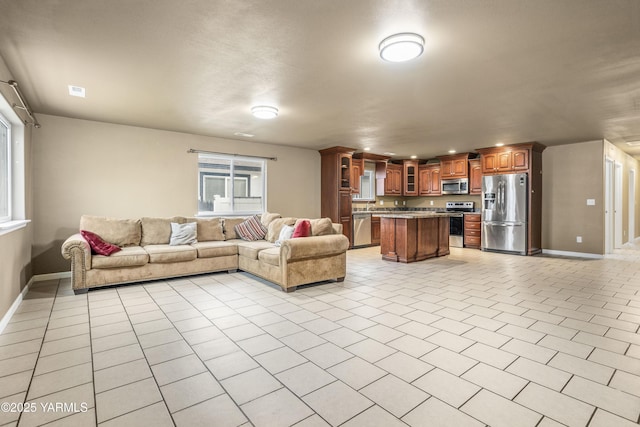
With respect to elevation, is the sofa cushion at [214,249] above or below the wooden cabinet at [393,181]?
below

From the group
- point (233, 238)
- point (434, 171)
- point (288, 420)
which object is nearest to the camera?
point (288, 420)

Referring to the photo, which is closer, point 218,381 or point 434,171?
point 218,381

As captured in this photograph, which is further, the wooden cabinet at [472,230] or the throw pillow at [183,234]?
the wooden cabinet at [472,230]

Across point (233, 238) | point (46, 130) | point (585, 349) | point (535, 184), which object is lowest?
point (585, 349)

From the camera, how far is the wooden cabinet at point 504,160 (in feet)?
23.5

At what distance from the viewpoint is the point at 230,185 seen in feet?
22.2

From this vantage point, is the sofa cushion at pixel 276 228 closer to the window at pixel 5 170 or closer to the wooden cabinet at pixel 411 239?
the wooden cabinet at pixel 411 239

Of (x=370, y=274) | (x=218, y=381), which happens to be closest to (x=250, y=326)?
(x=218, y=381)

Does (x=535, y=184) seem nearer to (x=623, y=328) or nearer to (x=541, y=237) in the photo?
(x=541, y=237)

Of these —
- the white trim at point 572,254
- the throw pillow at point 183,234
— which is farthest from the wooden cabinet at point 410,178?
the throw pillow at point 183,234

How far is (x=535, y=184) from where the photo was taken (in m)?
7.25

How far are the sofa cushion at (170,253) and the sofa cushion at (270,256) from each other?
3.64ft

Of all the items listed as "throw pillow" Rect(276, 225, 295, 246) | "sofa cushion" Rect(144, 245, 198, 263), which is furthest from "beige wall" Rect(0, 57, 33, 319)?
"throw pillow" Rect(276, 225, 295, 246)

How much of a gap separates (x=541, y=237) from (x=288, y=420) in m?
7.98
